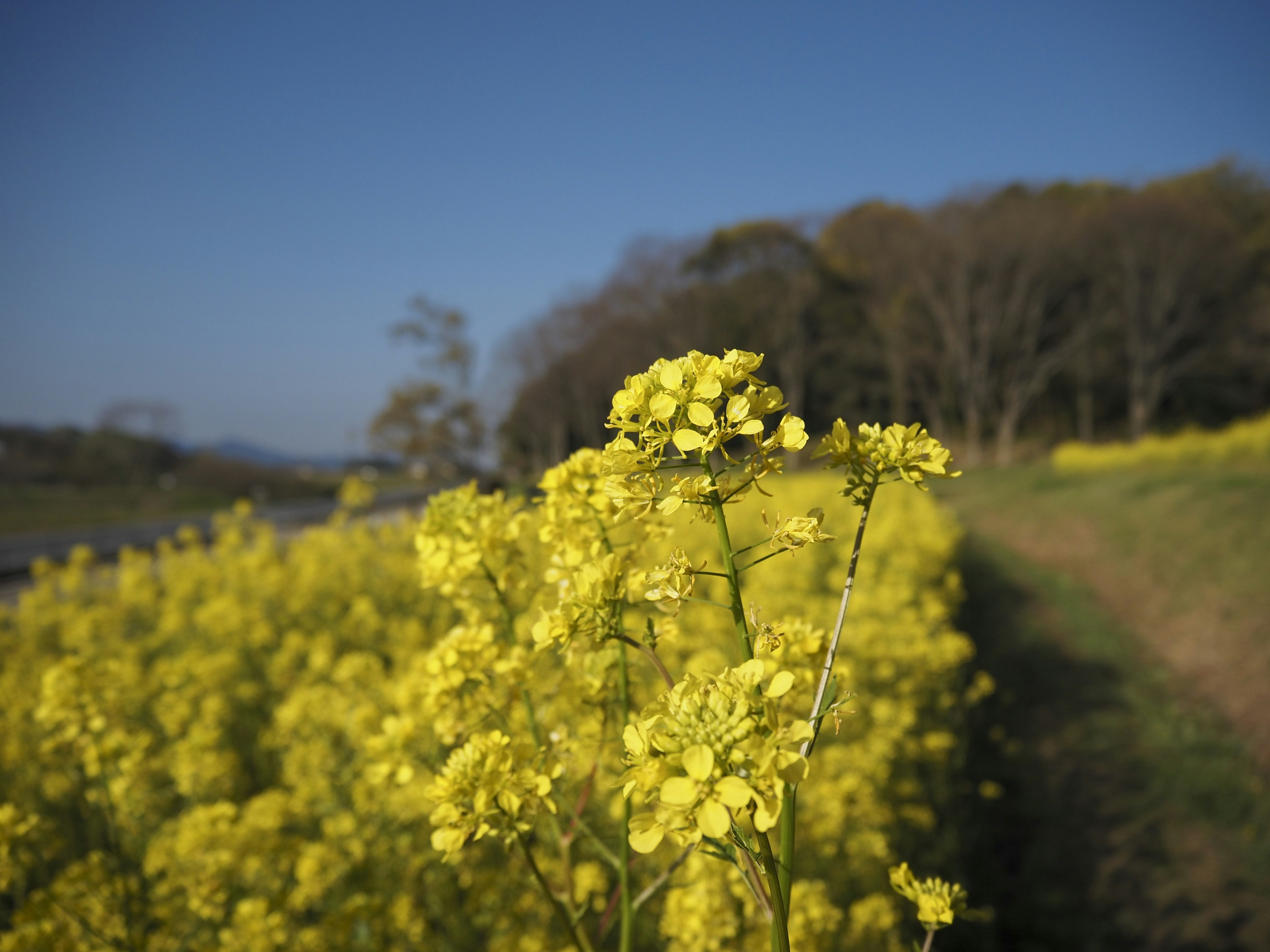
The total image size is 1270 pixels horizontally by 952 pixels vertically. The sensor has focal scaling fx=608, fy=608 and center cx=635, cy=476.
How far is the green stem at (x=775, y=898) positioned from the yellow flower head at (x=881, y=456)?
0.49m

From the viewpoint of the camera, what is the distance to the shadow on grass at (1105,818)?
3680mm

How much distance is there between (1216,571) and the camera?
7879mm

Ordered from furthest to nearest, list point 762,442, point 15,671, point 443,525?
point 15,671, point 443,525, point 762,442

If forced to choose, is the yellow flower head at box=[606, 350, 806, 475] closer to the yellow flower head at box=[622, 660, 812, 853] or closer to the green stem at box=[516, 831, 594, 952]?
the yellow flower head at box=[622, 660, 812, 853]

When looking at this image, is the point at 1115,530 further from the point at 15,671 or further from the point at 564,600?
the point at 15,671

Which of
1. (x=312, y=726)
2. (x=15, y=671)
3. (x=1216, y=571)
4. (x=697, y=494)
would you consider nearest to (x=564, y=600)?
(x=697, y=494)

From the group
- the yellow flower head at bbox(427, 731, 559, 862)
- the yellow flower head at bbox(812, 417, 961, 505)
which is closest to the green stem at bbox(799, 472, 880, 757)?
the yellow flower head at bbox(812, 417, 961, 505)

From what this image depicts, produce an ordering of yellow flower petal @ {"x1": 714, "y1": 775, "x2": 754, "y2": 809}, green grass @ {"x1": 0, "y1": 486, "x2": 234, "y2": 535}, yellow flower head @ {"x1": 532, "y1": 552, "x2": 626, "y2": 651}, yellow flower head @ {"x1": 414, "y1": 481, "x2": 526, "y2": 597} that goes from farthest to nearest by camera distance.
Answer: green grass @ {"x1": 0, "y1": 486, "x2": 234, "y2": 535}, yellow flower head @ {"x1": 414, "y1": 481, "x2": 526, "y2": 597}, yellow flower head @ {"x1": 532, "y1": 552, "x2": 626, "y2": 651}, yellow flower petal @ {"x1": 714, "y1": 775, "x2": 754, "y2": 809}

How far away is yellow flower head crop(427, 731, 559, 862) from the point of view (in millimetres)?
1044

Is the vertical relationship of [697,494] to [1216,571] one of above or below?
above

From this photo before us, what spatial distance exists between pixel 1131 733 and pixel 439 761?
651 cm

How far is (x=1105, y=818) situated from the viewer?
455cm

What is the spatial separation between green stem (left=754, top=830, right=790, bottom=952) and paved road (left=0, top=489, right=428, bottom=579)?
30.5ft

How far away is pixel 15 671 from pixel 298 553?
10.4 feet
